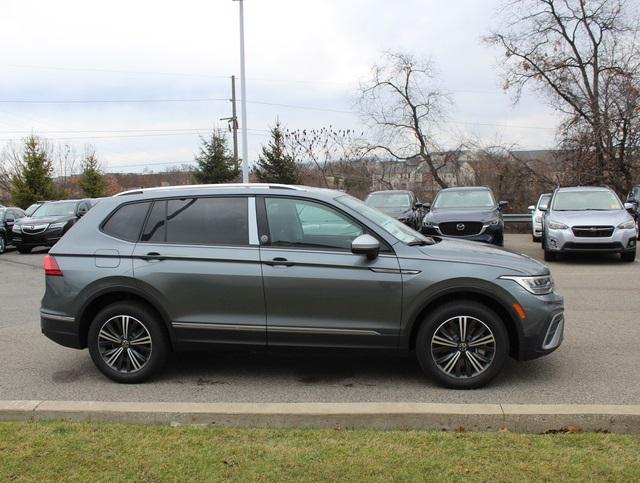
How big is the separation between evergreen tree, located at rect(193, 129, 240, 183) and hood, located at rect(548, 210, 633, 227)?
28129 mm

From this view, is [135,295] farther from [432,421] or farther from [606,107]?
[606,107]

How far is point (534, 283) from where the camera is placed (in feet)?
15.4

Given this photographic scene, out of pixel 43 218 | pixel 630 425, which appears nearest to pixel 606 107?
pixel 43 218

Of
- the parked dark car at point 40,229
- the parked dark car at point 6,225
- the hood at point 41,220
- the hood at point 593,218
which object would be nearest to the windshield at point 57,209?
the parked dark car at point 40,229

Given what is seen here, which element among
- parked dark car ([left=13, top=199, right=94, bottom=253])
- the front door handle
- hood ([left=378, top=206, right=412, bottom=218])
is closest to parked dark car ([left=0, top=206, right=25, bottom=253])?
parked dark car ([left=13, top=199, right=94, bottom=253])

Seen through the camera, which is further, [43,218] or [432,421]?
[43,218]

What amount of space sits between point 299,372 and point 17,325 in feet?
14.4

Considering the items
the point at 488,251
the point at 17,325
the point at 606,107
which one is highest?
the point at 606,107

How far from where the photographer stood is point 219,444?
11.9 ft

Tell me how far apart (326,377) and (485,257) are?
1727 mm

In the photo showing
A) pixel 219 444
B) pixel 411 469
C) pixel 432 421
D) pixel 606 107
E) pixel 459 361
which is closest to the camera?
pixel 411 469

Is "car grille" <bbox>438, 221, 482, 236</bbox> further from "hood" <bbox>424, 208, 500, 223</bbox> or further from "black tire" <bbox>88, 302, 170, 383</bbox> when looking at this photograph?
"black tire" <bbox>88, 302, 170, 383</bbox>

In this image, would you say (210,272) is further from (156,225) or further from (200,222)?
(156,225)

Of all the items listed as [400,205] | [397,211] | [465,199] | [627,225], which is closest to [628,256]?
[627,225]
